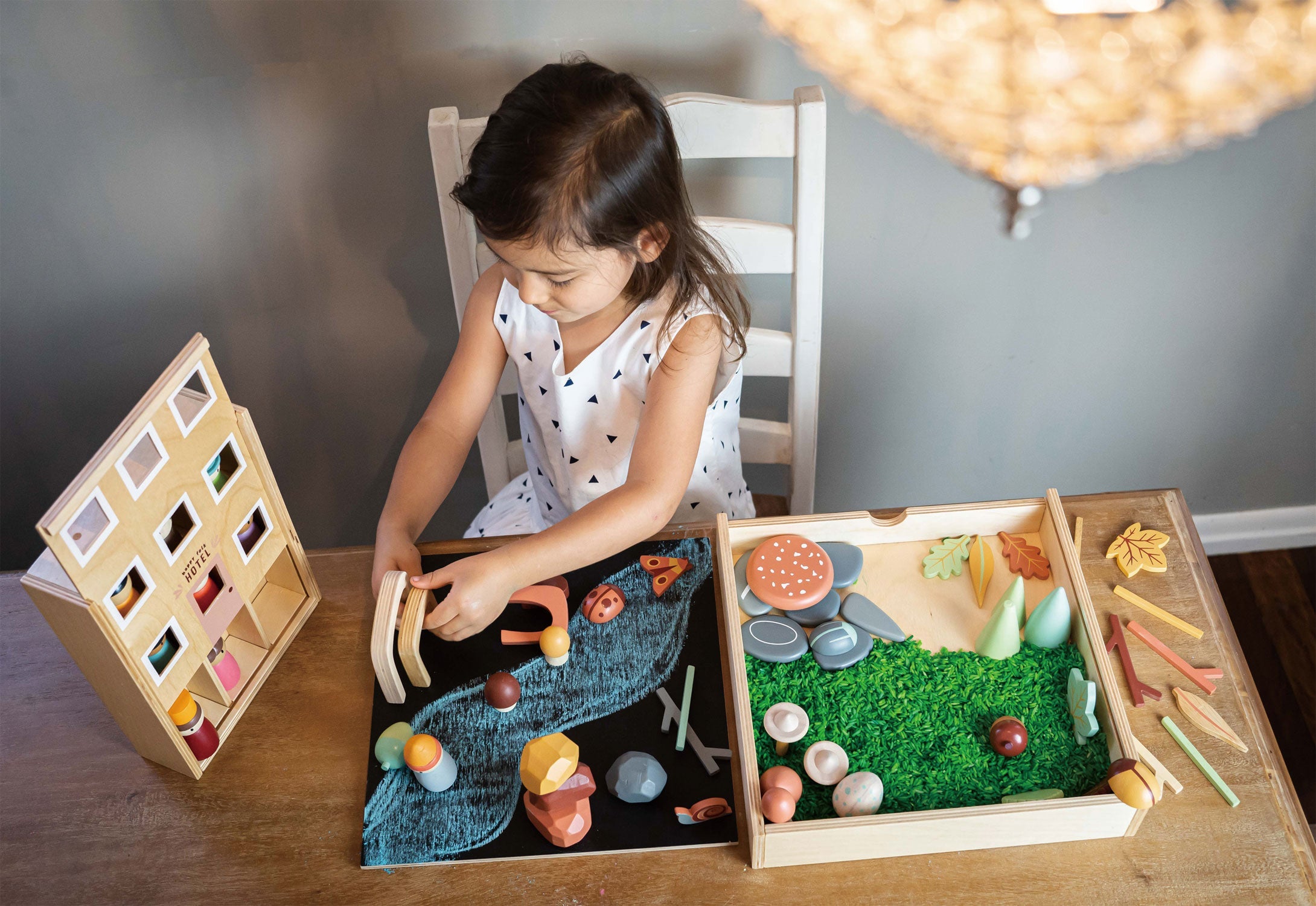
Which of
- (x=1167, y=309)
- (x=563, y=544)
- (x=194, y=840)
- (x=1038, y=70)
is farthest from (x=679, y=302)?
(x=1167, y=309)

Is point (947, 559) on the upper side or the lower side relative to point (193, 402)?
lower

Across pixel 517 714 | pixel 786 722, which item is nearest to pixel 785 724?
pixel 786 722

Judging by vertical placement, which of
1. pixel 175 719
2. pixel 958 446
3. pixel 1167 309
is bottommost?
pixel 958 446

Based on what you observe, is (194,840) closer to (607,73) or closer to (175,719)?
(175,719)

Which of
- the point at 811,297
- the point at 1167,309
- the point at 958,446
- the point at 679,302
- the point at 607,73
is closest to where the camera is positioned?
the point at 607,73

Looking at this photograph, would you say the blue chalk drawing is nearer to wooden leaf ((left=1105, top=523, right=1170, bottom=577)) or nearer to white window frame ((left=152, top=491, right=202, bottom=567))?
white window frame ((left=152, top=491, right=202, bottom=567))

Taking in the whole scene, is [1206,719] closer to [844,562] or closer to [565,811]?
[844,562]

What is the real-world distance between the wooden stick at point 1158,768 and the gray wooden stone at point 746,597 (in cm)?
29

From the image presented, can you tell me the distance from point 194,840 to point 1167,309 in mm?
1309

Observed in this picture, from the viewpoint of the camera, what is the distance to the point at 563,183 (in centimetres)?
74

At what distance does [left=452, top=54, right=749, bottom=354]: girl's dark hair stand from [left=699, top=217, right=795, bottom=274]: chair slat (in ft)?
0.61

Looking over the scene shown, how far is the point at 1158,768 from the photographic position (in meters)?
0.66

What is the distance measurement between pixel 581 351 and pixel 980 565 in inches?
18.0

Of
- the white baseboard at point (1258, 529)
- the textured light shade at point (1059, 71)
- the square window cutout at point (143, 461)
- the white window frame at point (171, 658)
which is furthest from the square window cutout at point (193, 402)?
the white baseboard at point (1258, 529)
